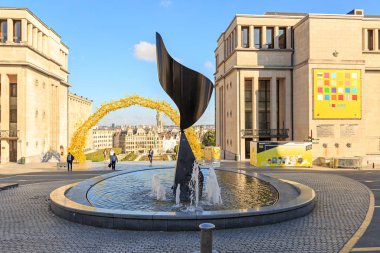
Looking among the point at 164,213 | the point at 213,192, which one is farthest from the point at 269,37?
the point at 164,213

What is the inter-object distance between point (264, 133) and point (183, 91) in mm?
30560

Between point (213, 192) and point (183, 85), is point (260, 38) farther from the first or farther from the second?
point (213, 192)

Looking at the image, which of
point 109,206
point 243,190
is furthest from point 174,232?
point 243,190

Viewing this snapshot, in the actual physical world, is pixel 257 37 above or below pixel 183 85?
above

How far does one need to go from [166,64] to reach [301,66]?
30.5 m

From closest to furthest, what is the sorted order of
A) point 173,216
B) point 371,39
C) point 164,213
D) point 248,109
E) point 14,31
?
point 173,216, point 164,213, point 14,31, point 371,39, point 248,109

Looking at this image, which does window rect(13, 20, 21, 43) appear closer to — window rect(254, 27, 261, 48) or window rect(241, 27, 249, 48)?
window rect(241, 27, 249, 48)

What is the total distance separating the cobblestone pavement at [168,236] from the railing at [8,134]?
30.0 m

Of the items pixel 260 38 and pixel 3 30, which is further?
pixel 260 38

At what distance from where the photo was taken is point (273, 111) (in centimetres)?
4116

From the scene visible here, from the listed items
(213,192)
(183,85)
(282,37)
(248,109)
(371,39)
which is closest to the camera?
(213,192)

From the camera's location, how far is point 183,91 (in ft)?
43.2

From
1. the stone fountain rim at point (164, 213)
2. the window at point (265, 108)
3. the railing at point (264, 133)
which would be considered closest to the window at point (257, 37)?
the window at point (265, 108)

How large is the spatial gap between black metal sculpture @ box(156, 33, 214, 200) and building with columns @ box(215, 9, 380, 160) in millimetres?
27144
